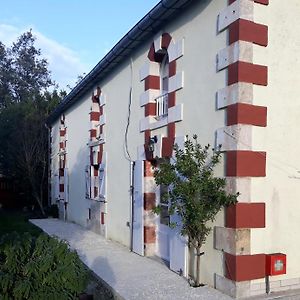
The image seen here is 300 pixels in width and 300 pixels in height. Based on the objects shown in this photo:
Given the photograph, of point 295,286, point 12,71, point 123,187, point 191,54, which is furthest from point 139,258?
point 12,71

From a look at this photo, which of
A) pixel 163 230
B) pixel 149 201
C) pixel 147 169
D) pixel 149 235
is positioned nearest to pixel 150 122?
pixel 147 169

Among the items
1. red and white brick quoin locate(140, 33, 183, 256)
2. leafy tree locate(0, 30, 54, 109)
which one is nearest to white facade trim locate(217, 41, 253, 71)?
red and white brick quoin locate(140, 33, 183, 256)

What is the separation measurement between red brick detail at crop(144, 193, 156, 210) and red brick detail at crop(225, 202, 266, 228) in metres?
3.01

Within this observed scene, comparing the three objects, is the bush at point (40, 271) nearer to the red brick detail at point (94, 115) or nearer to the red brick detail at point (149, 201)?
the red brick detail at point (149, 201)

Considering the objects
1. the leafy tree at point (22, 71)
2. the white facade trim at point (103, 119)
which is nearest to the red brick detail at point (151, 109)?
the white facade trim at point (103, 119)

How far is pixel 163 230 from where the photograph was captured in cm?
833

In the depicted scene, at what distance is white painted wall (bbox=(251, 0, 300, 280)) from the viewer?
589cm

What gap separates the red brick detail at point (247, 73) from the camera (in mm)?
5691

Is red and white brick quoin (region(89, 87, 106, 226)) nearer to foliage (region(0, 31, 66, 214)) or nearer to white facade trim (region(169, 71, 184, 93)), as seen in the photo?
white facade trim (region(169, 71, 184, 93))

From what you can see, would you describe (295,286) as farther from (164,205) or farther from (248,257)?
(164,205)

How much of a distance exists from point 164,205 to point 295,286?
113 inches

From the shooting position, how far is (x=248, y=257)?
5.66 m

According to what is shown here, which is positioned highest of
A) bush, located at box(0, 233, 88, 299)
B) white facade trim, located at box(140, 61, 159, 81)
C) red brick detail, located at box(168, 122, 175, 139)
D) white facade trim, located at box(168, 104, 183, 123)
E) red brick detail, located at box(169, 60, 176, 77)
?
white facade trim, located at box(140, 61, 159, 81)

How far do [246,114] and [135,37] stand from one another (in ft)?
12.5
